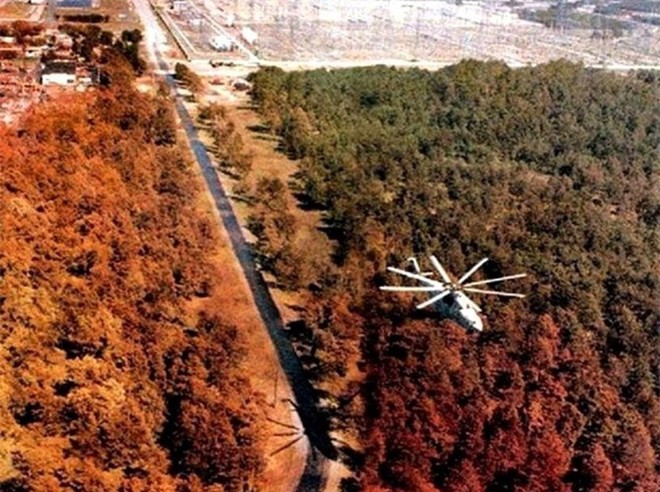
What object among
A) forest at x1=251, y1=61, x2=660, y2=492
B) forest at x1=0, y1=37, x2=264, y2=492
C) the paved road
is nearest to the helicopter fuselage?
forest at x1=251, y1=61, x2=660, y2=492

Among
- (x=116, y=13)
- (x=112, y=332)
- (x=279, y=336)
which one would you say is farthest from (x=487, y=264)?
(x=116, y=13)

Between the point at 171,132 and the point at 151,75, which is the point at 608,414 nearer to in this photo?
the point at 171,132

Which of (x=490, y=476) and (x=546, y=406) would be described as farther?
(x=546, y=406)

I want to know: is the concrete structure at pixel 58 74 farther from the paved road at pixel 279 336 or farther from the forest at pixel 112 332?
the forest at pixel 112 332

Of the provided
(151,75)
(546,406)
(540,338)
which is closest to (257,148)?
(151,75)

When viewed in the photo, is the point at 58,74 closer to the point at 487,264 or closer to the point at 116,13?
the point at 116,13

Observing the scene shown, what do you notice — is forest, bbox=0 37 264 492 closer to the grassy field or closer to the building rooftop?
the building rooftop
